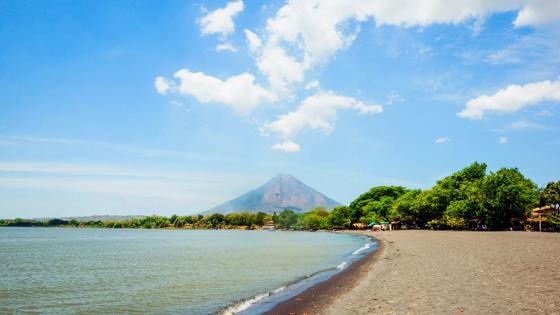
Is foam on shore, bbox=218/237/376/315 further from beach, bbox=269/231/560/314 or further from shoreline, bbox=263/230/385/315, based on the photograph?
beach, bbox=269/231/560/314

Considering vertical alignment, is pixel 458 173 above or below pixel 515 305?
above

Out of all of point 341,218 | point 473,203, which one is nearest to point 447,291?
point 473,203

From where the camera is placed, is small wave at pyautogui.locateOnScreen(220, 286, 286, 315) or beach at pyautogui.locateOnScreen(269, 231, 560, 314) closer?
beach at pyautogui.locateOnScreen(269, 231, 560, 314)

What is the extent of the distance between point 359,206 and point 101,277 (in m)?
136

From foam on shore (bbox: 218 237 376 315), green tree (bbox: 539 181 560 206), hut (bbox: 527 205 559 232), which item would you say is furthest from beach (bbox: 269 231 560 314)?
hut (bbox: 527 205 559 232)

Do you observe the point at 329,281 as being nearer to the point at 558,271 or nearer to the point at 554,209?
the point at 558,271

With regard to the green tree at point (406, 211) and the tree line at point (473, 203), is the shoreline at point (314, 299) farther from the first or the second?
the green tree at point (406, 211)

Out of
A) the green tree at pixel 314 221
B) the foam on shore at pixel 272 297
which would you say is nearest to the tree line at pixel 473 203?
the green tree at pixel 314 221

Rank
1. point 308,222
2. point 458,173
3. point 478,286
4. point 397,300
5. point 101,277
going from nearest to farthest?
point 397,300, point 478,286, point 101,277, point 458,173, point 308,222

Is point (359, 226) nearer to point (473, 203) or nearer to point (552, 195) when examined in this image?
point (473, 203)

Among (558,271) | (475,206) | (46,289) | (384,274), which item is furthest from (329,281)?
(475,206)

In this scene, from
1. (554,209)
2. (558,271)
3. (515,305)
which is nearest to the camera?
(515,305)

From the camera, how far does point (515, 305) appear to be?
11047 millimetres

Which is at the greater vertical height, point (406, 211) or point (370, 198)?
point (370, 198)
